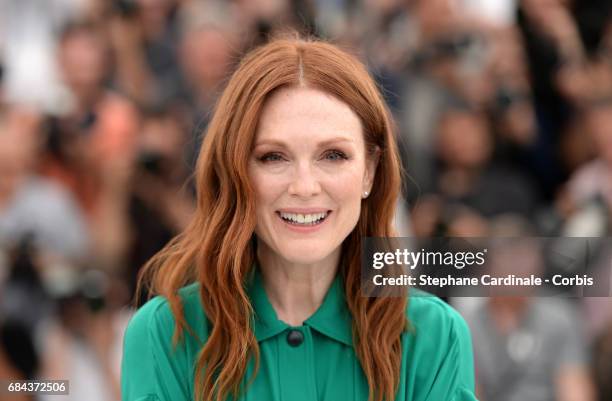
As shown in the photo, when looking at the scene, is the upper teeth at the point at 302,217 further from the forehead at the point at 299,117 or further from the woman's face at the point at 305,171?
the forehead at the point at 299,117

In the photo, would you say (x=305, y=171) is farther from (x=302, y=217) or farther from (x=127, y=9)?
(x=127, y=9)

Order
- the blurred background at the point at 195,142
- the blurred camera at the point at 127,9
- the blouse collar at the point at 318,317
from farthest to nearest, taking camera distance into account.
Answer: the blurred camera at the point at 127,9 → the blurred background at the point at 195,142 → the blouse collar at the point at 318,317

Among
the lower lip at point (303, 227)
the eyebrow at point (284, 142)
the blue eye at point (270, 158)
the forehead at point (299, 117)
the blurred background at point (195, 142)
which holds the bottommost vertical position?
the lower lip at point (303, 227)

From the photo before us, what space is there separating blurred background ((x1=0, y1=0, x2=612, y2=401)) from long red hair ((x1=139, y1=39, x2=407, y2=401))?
1249mm

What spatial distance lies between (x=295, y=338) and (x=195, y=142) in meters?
1.37

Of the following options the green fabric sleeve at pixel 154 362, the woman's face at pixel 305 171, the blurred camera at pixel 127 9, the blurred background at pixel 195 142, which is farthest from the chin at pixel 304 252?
the blurred camera at pixel 127 9

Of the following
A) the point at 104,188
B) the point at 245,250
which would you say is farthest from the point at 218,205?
the point at 104,188

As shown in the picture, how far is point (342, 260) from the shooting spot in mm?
1527

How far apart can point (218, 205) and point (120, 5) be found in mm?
1914

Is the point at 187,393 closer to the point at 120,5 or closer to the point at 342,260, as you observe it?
the point at 342,260

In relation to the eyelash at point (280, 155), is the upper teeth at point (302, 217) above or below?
below

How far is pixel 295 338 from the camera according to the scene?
1.45 m

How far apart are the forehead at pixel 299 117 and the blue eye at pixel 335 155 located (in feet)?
0.11

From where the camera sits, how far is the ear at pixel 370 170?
147 centimetres
